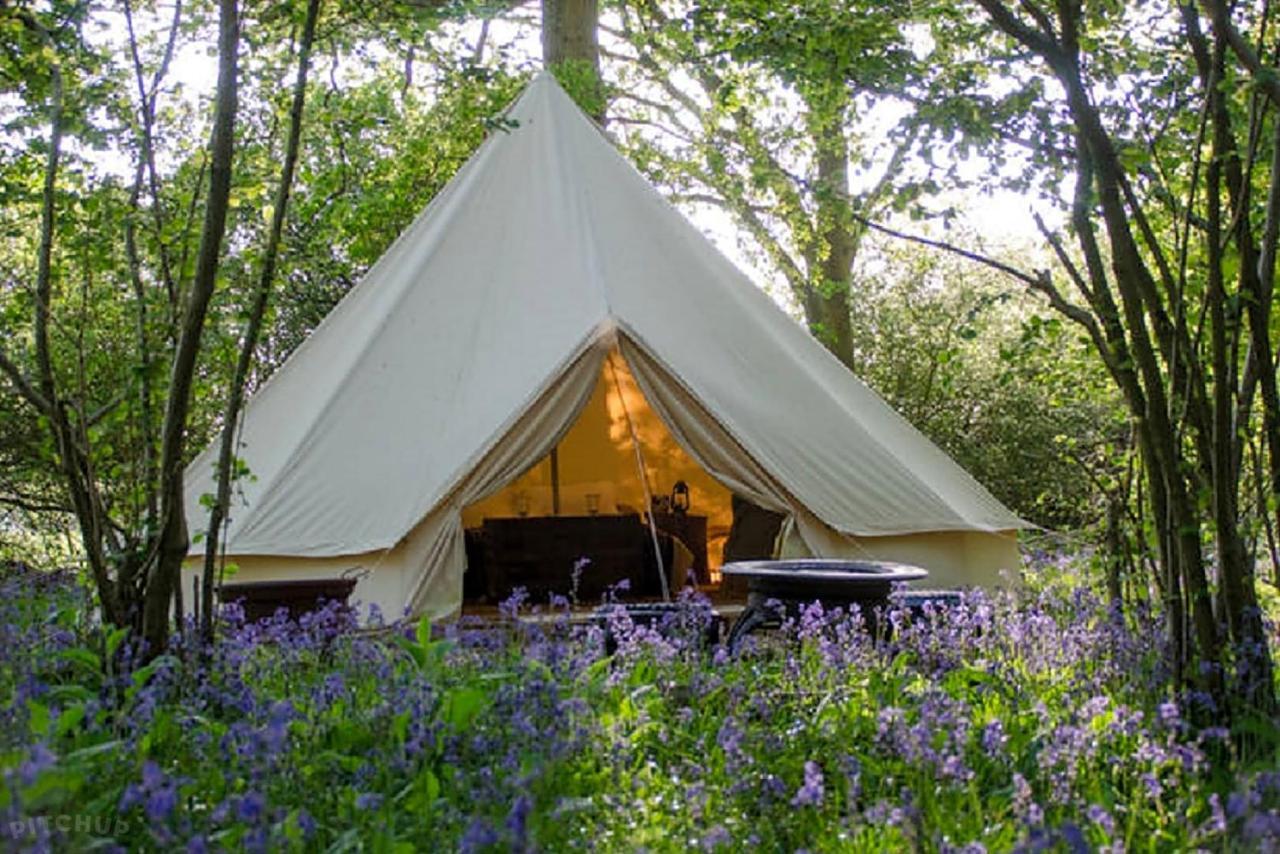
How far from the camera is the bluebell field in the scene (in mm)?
2096

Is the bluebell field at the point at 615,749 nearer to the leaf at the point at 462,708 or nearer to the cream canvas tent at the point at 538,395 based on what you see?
the leaf at the point at 462,708

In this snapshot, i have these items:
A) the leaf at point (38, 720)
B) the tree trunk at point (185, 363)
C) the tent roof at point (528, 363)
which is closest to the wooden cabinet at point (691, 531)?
the tent roof at point (528, 363)

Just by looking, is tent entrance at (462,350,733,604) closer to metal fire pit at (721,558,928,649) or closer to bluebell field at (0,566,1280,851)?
metal fire pit at (721,558,928,649)

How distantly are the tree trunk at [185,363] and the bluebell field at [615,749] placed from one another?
136 mm

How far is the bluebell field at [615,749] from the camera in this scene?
2096 millimetres

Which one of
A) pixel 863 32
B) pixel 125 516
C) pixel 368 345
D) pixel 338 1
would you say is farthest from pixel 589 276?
pixel 125 516

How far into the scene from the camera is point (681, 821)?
7.92ft

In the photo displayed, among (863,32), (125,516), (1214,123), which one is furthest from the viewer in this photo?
A: (863,32)

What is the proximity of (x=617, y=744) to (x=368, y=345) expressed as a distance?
4.66m

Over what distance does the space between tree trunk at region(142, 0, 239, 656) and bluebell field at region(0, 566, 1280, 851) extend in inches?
5.4

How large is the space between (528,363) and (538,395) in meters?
0.26

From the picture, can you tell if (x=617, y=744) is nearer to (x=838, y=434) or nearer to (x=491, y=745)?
(x=491, y=745)

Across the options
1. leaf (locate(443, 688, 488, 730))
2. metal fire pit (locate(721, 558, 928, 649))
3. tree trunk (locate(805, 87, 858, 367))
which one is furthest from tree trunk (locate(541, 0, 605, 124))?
leaf (locate(443, 688, 488, 730))

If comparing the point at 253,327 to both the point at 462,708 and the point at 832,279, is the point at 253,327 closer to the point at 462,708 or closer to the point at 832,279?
the point at 462,708
